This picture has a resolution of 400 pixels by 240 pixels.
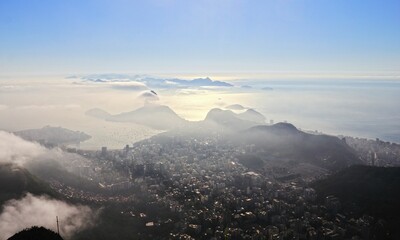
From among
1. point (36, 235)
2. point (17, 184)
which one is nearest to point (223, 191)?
point (17, 184)

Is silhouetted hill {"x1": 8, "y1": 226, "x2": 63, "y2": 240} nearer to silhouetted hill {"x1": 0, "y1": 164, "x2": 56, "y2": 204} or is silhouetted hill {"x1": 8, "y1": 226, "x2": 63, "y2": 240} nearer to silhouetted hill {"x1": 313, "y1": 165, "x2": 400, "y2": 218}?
silhouetted hill {"x1": 0, "y1": 164, "x2": 56, "y2": 204}

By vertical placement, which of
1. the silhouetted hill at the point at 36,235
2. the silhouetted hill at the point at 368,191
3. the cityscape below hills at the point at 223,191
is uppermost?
the silhouetted hill at the point at 36,235

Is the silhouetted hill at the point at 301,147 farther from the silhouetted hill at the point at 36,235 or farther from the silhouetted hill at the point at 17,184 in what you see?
the silhouetted hill at the point at 36,235

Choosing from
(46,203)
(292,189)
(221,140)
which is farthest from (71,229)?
(221,140)

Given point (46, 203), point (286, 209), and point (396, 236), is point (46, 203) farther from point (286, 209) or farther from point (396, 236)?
point (396, 236)

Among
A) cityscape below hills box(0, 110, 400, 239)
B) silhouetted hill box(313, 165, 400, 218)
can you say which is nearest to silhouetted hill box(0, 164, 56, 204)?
cityscape below hills box(0, 110, 400, 239)

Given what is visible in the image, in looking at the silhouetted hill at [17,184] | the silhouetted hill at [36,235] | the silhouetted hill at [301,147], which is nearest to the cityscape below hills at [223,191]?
the silhouetted hill at [17,184]
